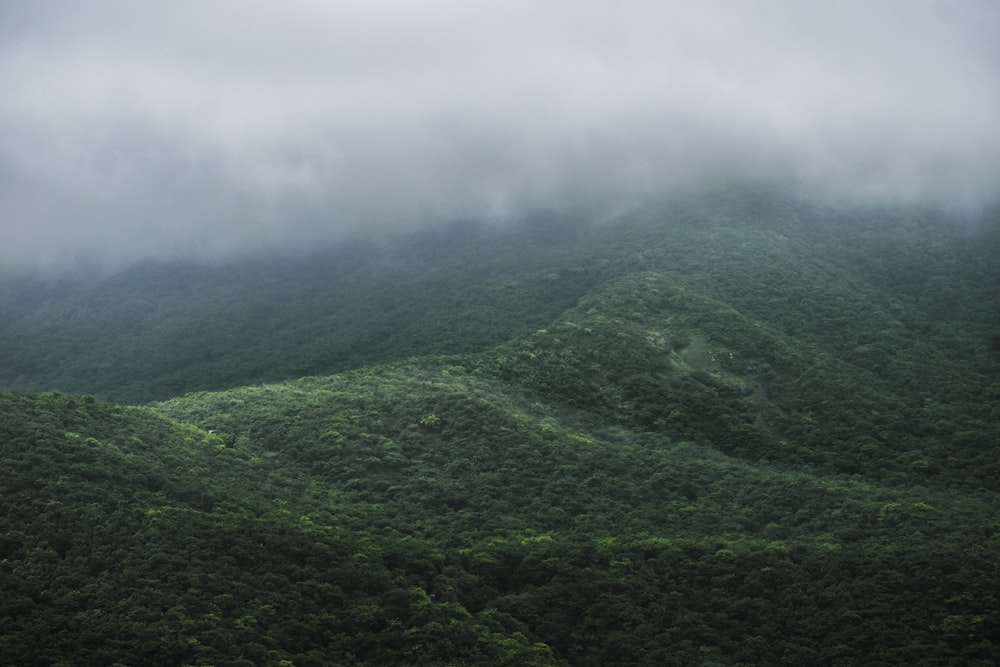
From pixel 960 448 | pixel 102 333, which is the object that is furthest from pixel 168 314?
pixel 960 448

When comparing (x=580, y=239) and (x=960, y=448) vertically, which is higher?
(x=580, y=239)

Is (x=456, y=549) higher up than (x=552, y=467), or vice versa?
(x=552, y=467)

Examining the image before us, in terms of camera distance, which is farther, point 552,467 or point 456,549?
point 552,467

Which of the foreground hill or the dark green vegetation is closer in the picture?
the foreground hill

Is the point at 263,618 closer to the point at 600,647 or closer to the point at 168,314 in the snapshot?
the point at 600,647

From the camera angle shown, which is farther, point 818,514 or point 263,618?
point 818,514

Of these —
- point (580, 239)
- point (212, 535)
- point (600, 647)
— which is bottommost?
point (600, 647)

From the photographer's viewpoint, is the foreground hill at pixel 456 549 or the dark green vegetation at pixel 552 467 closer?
the foreground hill at pixel 456 549

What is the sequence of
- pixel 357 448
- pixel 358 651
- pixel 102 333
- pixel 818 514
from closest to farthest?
pixel 358 651, pixel 818 514, pixel 357 448, pixel 102 333
